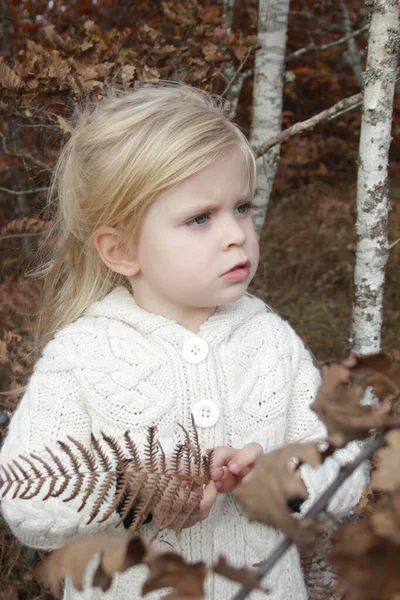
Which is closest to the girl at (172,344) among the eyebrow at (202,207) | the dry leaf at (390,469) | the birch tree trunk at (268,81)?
the eyebrow at (202,207)

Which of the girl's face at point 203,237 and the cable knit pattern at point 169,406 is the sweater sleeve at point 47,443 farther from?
the girl's face at point 203,237

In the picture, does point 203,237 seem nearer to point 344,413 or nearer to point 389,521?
point 344,413

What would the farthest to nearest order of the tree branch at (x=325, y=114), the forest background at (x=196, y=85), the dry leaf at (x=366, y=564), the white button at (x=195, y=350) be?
1. the forest background at (x=196, y=85)
2. the tree branch at (x=325, y=114)
3. the white button at (x=195, y=350)
4. the dry leaf at (x=366, y=564)

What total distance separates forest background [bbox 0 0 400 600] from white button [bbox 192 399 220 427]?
1.00m

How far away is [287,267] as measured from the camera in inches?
223

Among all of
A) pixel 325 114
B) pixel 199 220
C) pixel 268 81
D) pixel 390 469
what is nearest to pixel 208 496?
pixel 199 220

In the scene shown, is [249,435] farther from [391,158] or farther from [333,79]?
[391,158]

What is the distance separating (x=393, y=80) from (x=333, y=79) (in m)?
5.75

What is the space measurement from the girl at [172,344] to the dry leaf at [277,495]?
1070 mm

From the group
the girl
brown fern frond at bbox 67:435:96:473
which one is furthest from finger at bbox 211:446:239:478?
brown fern frond at bbox 67:435:96:473

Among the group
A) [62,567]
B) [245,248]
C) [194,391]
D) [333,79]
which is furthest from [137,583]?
[333,79]

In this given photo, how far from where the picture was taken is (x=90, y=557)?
59 centimetres

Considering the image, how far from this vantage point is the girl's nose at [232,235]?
1.72 m

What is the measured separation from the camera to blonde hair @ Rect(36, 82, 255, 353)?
1.76m
